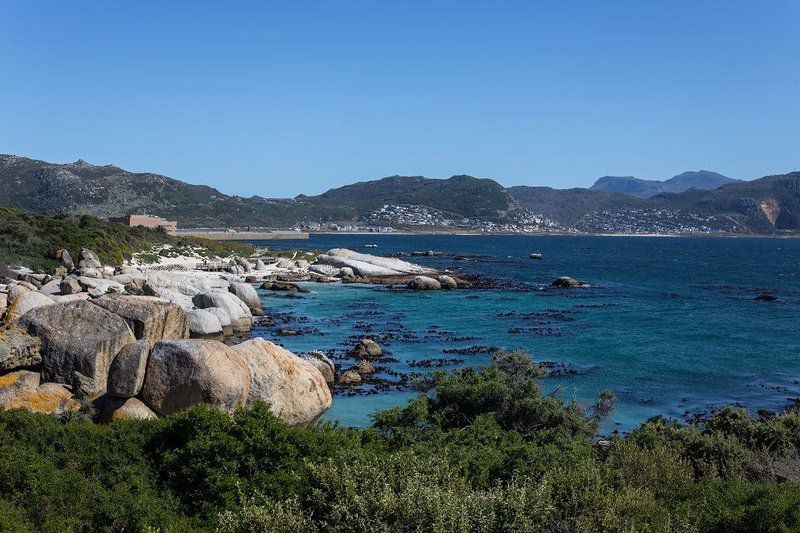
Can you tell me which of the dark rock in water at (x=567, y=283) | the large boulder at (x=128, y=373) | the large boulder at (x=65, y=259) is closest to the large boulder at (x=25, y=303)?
the large boulder at (x=128, y=373)

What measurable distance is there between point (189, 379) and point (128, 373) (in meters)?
1.58

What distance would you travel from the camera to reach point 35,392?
57.4ft

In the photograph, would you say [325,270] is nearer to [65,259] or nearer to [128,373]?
[65,259]

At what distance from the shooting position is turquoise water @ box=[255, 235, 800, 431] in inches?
1166

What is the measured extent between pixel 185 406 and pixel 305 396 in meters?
3.58

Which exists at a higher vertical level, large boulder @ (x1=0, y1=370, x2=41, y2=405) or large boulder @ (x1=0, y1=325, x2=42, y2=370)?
large boulder @ (x1=0, y1=325, x2=42, y2=370)

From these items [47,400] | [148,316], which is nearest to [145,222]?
[148,316]

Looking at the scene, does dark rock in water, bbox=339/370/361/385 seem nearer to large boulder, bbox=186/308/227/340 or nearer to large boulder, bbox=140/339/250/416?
large boulder, bbox=186/308/227/340

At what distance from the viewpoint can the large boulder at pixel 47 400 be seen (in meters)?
17.1

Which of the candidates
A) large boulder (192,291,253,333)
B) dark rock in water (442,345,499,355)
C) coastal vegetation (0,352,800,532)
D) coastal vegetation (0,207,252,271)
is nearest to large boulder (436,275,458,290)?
coastal vegetation (0,207,252,271)

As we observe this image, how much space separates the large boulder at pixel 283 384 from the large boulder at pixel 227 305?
63.7 ft

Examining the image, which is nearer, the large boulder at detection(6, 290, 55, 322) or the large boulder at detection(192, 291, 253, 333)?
the large boulder at detection(6, 290, 55, 322)

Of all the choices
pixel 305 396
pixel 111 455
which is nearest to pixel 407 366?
pixel 305 396

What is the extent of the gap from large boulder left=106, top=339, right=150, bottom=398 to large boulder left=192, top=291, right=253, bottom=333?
2111 cm
